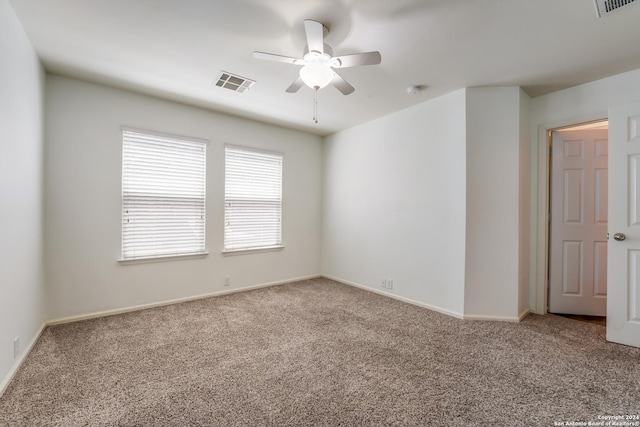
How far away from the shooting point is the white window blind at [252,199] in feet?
13.7

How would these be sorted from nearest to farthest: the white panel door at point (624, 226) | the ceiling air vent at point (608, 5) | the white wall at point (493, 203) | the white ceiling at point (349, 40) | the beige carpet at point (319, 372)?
the beige carpet at point (319, 372)
the ceiling air vent at point (608, 5)
the white ceiling at point (349, 40)
the white panel door at point (624, 226)
the white wall at point (493, 203)

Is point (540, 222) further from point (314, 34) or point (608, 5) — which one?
point (314, 34)

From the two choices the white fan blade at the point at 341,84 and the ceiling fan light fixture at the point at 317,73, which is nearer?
the ceiling fan light fixture at the point at 317,73

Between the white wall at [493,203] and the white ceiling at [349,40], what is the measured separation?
27 centimetres

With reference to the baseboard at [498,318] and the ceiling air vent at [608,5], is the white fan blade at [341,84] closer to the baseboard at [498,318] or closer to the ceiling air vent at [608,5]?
the ceiling air vent at [608,5]

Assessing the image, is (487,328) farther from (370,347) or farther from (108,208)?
(108,208)

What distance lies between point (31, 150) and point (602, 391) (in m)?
4.82

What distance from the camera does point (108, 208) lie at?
324 cm

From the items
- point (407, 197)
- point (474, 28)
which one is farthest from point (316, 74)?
point (407, 197)

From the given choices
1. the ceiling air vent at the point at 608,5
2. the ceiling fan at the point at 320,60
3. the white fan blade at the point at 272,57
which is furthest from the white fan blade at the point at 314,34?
the ceiling air vent at the point at 608,5

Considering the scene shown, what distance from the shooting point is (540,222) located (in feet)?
10.9

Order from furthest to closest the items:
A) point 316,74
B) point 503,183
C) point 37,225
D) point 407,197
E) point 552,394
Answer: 1. point 407,197
2. point 503,183
3. point 37,225
4. point 316,74
5. point 552,394

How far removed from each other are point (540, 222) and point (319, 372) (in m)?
3.06

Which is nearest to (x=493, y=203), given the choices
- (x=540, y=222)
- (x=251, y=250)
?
(x=540, y=222)
